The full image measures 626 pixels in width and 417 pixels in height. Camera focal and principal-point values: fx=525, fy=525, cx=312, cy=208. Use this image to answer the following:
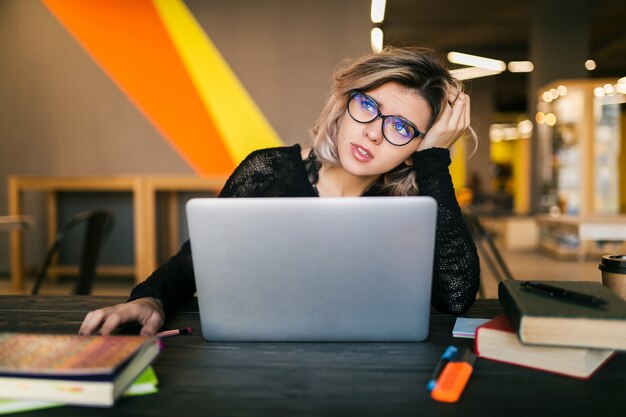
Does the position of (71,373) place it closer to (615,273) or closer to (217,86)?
(615,273)

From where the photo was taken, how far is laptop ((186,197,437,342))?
2.56 ft

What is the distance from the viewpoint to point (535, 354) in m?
0.76

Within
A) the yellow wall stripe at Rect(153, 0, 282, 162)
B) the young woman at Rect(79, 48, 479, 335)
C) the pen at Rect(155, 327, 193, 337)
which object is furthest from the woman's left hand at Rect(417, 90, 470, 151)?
the yellow wall stripe at Rect(153, 0, 282, 162)

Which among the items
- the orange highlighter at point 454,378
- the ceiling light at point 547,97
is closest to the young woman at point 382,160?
the orange highlighter at point 454,378

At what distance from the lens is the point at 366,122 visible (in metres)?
1.35

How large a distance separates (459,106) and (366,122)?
294mm

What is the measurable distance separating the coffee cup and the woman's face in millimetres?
560

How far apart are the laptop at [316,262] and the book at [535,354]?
Answer: 0.11m

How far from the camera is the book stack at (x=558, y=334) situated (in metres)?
0.71

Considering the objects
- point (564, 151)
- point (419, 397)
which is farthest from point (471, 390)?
point (564, 151)

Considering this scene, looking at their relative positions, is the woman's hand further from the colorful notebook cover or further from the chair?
the chair

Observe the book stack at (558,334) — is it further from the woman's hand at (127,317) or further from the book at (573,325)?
the woman's hand at (127,317)

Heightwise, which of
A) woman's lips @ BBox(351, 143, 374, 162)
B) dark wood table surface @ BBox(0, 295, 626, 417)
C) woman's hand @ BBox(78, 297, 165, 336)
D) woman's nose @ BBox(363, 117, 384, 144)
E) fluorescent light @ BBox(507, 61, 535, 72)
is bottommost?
dark wood table surface @ BBox(0, 295, 626, 417)

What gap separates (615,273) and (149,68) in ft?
13.8
